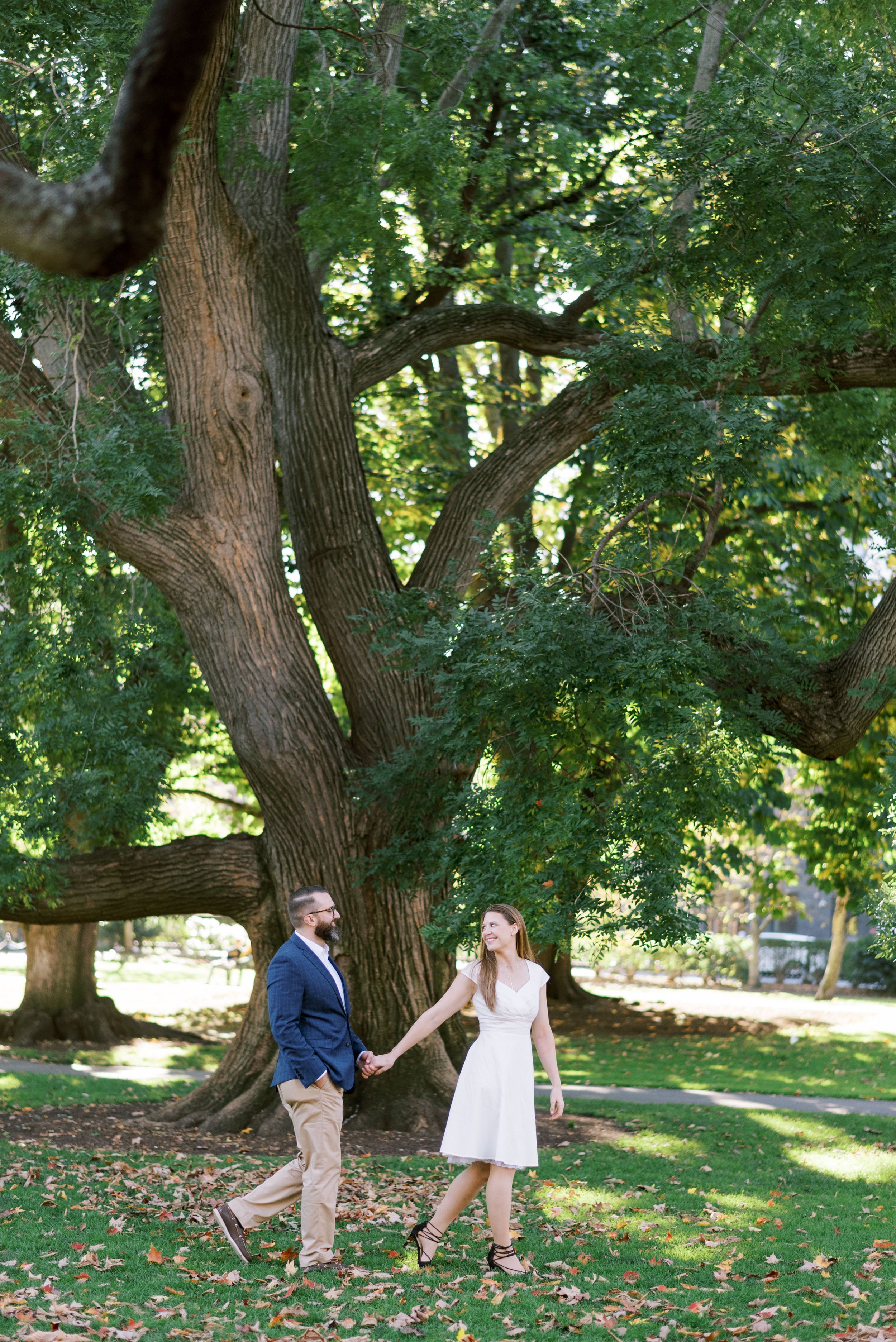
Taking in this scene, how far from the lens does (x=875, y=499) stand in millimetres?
14891

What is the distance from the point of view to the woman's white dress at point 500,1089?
18.6 feet

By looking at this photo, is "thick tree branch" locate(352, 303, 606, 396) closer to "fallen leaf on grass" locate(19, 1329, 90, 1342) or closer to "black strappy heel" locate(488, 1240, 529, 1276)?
"black strappy heel" locate(488, 1240, 529, 1276)

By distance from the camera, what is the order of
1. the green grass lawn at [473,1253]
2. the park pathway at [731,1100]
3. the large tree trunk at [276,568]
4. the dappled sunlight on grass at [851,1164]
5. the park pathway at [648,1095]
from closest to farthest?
the green grass lawn at [473,1253] → the dappled sunlight on grass at [851,1164] → the large tree trunk at [276,568] → the park pathway at [731,1100] → the park pathway at [648,1095]

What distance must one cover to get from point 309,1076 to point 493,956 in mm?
1018

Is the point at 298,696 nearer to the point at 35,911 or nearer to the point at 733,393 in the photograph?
the point at 35,911

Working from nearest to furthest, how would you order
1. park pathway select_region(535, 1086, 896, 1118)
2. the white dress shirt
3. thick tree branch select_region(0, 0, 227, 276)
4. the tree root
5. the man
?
thick tree branch select_region(0, 0, 227, 276), the man, the white dress shirt, park pathway select_region(535, 1086, 896, 1118), the tree root

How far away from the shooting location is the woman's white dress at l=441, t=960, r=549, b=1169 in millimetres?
5664

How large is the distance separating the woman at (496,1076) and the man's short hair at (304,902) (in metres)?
0.75

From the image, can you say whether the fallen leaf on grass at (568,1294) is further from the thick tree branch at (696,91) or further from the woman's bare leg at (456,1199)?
the thick tree branch at (696,91)

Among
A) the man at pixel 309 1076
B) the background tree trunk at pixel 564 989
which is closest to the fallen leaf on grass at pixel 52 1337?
the man at pixel 309 1076

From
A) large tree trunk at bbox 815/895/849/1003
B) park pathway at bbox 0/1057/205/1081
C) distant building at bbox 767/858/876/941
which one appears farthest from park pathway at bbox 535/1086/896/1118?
distant building at bbox 767/858/876/941

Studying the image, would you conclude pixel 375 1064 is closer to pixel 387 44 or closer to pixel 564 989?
pixel 387 44

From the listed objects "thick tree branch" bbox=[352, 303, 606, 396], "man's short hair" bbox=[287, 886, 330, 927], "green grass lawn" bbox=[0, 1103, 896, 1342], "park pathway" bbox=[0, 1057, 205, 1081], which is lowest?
"park pathway" bbox=[0, 1057, 205, 1081]

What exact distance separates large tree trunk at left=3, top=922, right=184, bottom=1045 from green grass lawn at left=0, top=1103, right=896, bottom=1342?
8861 millimetres
